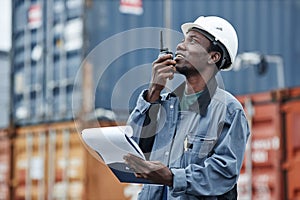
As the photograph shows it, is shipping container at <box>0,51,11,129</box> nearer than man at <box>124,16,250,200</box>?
No

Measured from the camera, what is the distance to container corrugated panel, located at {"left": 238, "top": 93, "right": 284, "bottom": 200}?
833cm

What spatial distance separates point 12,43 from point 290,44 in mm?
5282

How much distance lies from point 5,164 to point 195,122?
975 cm

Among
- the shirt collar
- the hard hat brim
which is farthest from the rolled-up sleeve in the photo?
the hard hat brim

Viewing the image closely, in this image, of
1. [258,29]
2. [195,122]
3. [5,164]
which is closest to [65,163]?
[5,164]

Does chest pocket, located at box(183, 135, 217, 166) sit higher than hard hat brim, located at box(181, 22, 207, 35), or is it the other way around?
hard hat brim, located at box(181, 22, 207, 35)

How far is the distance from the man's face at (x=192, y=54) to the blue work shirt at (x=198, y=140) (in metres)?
0.09

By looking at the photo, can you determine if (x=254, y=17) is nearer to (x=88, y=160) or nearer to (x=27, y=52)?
(x=27, y=52)

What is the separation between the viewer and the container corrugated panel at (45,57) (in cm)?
1120

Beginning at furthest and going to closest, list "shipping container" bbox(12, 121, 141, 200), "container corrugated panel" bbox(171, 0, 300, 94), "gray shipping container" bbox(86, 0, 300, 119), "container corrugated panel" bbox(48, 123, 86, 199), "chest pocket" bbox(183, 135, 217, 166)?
"container corrugated panel" bbox(171, 0, 300, 94)
"gray shipping container" bbox(86, 0, 300, 119)
"container corrugated panel" bbox(48, 123, 86, 199)
"shipping container" bbox(12, 121, 141, 200)
"chest pocket" bbox(183, 135, 217, 166)

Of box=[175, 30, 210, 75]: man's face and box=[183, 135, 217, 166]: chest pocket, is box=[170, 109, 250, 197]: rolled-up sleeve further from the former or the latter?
box=[175, 30, 210, 75]: man's face

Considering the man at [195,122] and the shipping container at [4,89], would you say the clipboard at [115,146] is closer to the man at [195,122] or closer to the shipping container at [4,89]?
the man at [195,122]

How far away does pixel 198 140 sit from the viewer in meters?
3.22

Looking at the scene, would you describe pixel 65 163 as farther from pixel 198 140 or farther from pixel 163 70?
pixel 163 70
